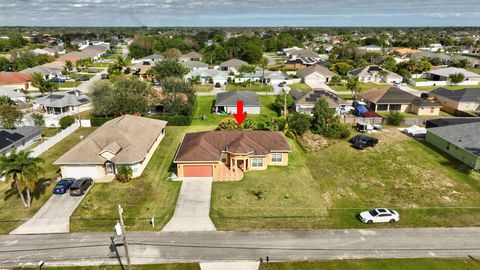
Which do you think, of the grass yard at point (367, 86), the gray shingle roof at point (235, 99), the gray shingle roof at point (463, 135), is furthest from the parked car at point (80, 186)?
the grass yard at point (367, 86)

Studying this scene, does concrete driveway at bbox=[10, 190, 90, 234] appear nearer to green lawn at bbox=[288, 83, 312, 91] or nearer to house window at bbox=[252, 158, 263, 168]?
house window at bbox=[252, 158, 263, 168]

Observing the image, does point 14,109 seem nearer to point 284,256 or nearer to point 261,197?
point 261,197

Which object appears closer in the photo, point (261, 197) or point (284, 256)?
point (284, 256)

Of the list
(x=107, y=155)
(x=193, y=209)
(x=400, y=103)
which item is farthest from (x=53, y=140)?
(x=400, y=103)

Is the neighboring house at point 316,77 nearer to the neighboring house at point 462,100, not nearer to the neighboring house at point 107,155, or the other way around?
the neighboring house at point 462,100

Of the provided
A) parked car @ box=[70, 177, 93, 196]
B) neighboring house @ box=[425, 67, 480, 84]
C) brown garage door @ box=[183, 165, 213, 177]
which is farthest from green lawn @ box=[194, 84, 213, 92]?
neighboring house @ box=[425, 67, 480, 84]

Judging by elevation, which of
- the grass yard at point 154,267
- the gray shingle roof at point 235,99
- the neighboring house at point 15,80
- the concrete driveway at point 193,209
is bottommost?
the grass yard at point 154,267

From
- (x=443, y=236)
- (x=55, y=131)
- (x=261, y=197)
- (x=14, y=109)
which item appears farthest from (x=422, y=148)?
(x=14, y=109)
